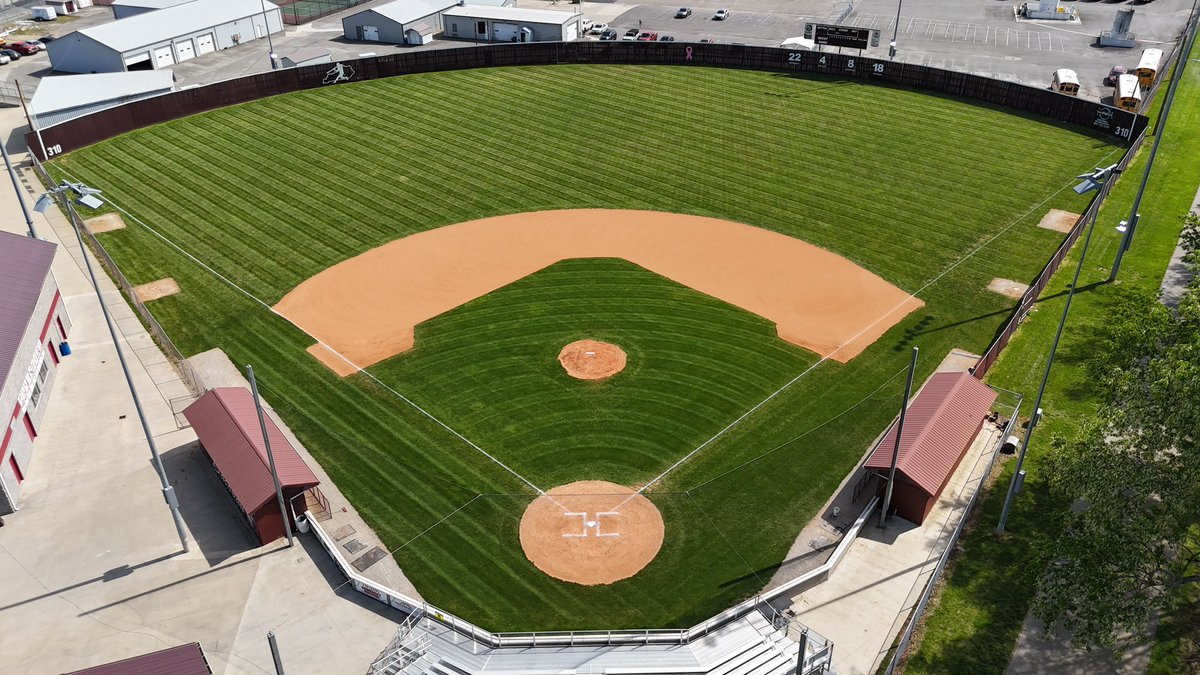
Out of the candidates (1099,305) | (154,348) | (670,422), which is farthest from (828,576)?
(154,348)

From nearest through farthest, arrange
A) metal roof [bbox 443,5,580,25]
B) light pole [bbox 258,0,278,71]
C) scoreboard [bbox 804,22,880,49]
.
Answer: scoreboard [bbox 804,22,880,49]
light pole [bbox 258,0,278,71]
metal roof [bbox 443,5,580,25]

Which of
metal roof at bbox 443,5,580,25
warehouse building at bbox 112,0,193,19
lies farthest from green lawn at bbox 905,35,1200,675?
warehouse building at bbox 112,0,193,19

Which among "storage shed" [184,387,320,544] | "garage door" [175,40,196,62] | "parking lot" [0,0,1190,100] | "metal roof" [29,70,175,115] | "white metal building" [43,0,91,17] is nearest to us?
"storage shed" [184,387,320,544]

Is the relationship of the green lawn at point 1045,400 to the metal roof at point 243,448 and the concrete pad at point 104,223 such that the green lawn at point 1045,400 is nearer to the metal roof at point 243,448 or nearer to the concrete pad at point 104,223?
the metal roof at point 243,448

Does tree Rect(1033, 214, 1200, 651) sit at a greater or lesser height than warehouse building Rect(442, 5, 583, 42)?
lesser

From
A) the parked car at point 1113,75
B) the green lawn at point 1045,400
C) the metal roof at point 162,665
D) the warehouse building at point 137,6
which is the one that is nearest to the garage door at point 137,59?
the warehouse building at point 137,6

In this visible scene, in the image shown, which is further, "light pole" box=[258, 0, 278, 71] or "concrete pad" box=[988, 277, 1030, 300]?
"light pole" box=[258, 0, 278, 71]

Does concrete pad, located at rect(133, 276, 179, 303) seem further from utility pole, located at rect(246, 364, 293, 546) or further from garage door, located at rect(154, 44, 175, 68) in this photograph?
garage door, located at rect(154, 44, 175, 68)

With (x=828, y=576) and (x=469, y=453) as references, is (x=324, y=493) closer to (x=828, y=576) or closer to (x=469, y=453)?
(x=469, y=453)

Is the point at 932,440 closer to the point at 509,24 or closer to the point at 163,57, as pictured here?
the point at 509,24
